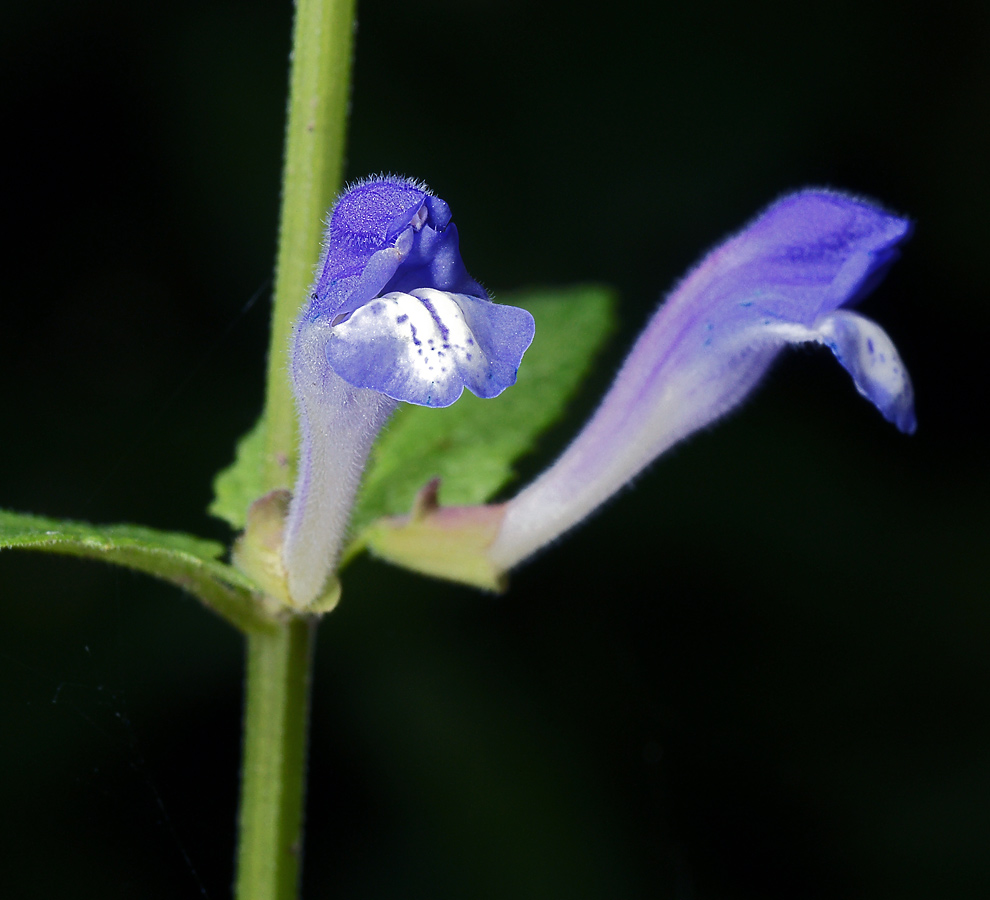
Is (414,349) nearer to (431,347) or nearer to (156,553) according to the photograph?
(431,347)

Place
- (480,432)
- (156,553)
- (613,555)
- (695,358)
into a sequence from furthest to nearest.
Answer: (613,555), (480,432), (695,358), (156,553)

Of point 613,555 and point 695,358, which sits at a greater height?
point 695,358

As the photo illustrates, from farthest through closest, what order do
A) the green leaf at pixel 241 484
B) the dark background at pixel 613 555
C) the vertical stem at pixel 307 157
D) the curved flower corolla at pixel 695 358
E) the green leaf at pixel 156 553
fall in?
the dark background at pixel 613 555 → the green leaf at pixel 241 484 → the curved flower corolla at pixel 695 358 → the vertical stem at pixel 307 157 → the green leaf at pixel 156 553

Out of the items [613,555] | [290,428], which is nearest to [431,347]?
[290,428]

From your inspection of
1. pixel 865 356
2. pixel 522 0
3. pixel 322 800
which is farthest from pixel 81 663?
pixel 522 0

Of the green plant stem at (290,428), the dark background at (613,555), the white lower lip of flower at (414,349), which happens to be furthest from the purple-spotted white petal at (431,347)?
the dark background at (613,555)

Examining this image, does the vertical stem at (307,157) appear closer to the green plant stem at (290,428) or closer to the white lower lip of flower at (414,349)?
the green plant stem at (290,428)

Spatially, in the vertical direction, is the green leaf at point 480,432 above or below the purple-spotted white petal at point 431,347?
below

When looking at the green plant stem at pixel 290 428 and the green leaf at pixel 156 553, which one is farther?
the green plant stem at pixel 290 428
